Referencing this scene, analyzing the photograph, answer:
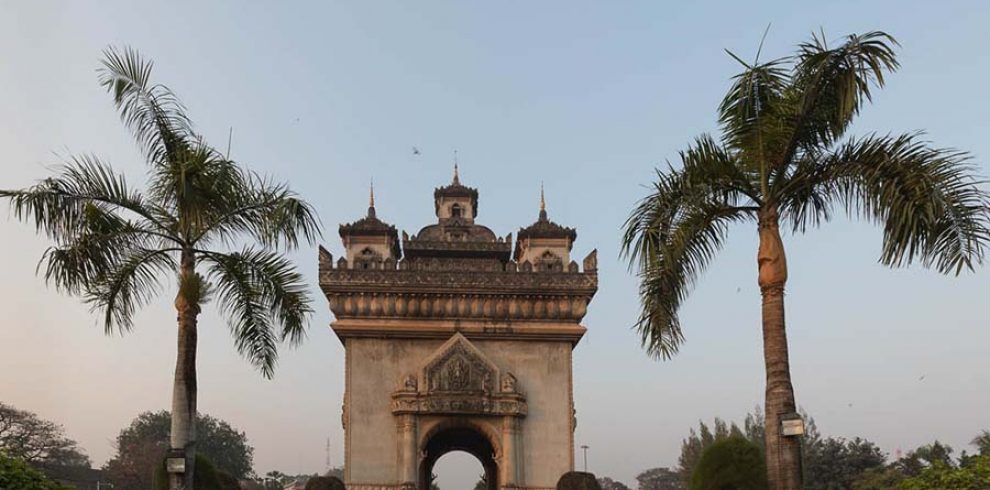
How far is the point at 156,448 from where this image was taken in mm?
58500

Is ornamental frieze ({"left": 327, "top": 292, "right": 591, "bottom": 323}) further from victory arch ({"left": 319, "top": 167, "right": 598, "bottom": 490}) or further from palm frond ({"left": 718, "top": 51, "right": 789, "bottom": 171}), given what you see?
palm frond ({"left": 718, "top": 51, "right": 789, "bottom": 171})

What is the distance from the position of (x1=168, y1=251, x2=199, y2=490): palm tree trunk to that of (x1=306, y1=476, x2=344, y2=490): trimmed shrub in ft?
26.0

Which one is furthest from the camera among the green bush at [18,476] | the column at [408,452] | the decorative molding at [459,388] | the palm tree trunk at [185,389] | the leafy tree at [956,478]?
the decorative molding at [459,388]

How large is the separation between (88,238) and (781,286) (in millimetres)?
8188

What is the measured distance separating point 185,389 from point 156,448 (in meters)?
51.0

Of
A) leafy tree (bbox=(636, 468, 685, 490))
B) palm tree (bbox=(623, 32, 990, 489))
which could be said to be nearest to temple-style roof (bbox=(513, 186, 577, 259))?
palm tree (bbox=(623, 32, 990, 489))

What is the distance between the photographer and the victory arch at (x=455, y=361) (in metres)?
23.9

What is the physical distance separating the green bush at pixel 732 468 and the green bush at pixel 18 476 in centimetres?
988

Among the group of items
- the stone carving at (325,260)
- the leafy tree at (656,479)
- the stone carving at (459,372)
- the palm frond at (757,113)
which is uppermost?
the stone carving at (325,260)

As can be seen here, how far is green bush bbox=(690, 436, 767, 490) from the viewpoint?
14844mm

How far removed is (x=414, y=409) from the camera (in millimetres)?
23812

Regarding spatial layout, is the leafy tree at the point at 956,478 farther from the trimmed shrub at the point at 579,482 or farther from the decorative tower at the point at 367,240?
the decorative tower at the point at 367,240

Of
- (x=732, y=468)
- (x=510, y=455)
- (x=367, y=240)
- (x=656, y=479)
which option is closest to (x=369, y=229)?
(x=367, y=240)

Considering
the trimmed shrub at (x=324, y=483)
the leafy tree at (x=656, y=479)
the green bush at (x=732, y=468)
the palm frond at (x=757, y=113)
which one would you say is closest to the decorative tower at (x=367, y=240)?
the trimmed shrub at (x=324, y=483)
